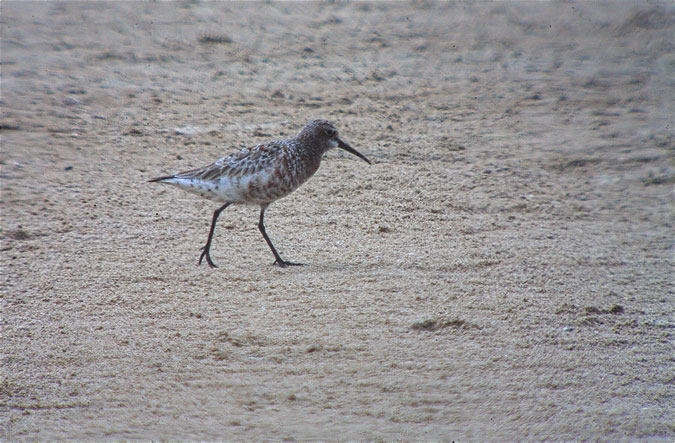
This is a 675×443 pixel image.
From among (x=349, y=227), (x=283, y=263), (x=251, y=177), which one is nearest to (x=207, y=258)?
(x=283, y=263)

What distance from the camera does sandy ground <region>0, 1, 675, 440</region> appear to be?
3541 millimetres

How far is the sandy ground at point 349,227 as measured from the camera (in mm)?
3541

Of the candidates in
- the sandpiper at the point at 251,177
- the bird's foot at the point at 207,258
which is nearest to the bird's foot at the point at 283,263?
the sandpiper at the point at 251,177

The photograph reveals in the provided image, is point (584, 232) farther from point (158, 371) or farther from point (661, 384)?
point (158, 371)

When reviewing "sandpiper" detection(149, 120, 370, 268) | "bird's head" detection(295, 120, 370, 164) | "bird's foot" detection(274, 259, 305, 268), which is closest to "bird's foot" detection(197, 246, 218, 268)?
"sandpiper" detection(149, 120, 370, 268)

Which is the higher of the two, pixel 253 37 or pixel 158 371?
pixel 253 37

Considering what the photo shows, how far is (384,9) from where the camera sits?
10633 millimetres

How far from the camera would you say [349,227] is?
5652 millimetres

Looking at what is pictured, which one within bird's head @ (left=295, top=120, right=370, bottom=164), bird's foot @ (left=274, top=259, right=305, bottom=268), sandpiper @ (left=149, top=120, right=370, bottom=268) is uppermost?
bird's head @ (left=295, top=120, right=370, bottom=164)

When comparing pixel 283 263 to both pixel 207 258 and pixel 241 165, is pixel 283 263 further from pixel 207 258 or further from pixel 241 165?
pixel 241 165

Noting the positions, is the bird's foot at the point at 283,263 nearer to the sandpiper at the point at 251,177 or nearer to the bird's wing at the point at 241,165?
the sandpiper at the point at 251,177

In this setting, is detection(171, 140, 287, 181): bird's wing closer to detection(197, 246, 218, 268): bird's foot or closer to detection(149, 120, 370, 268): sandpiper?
detection(149, 120, 370, 268): sandpiper

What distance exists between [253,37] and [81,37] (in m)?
2.48

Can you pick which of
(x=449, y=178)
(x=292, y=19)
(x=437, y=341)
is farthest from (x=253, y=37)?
(x=437, y=341)
